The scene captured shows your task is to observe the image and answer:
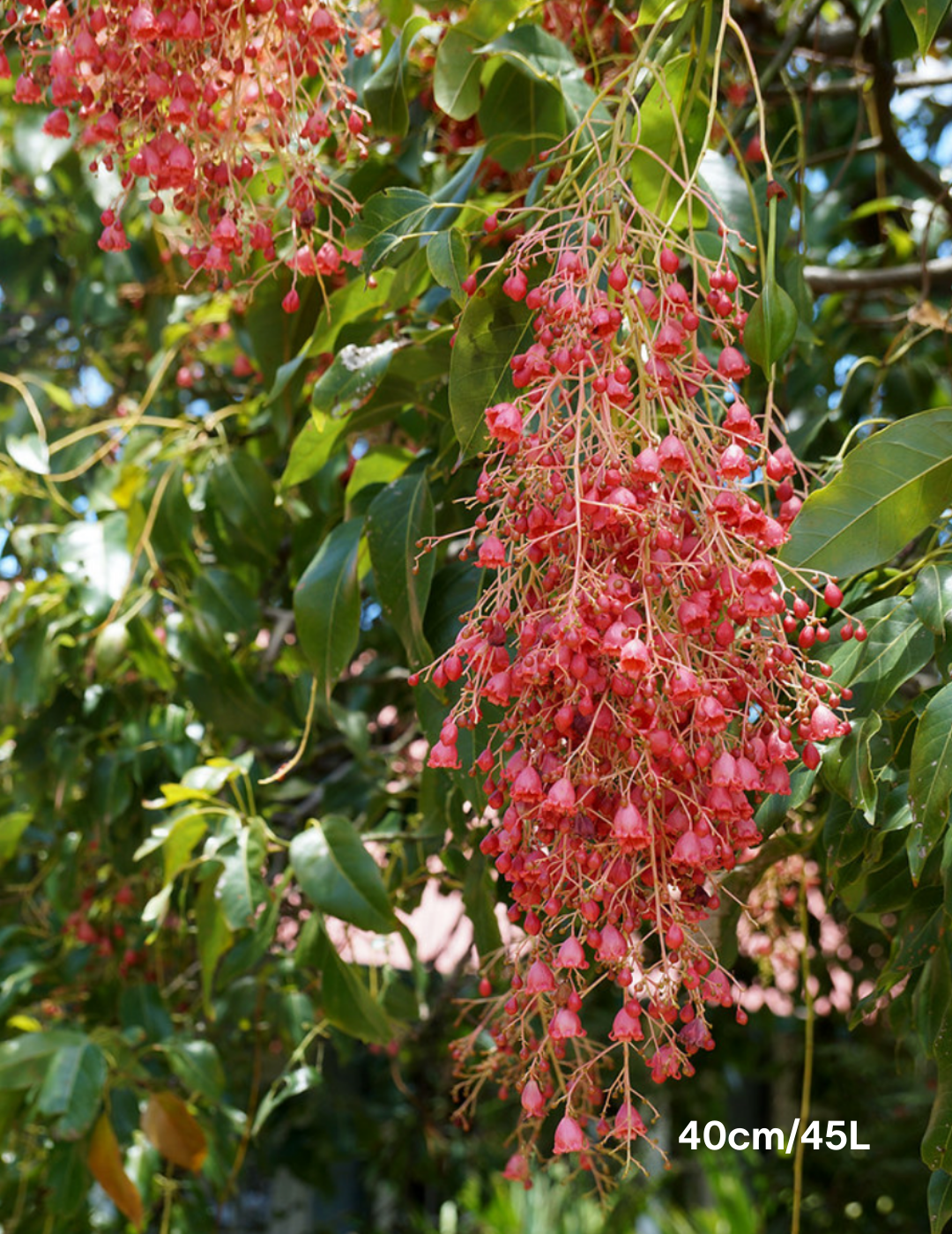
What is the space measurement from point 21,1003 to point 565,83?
5.93 ft

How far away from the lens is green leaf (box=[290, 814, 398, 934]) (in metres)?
1.29

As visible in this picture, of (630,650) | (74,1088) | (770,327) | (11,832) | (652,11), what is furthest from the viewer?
(11,832)

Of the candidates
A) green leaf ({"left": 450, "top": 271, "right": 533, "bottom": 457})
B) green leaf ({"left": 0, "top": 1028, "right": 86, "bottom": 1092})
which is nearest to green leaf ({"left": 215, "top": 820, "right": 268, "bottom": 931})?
green leaf ({"left": 0, "top": 1028, "right": 86, "bottom": 1092})

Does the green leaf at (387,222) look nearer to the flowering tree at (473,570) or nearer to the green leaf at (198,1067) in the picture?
the flowering tree at (473,570)

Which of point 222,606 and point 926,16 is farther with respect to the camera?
point 222,606

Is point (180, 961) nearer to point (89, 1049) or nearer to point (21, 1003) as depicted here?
point (21, 1003)

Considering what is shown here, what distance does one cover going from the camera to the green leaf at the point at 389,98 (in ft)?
4.15

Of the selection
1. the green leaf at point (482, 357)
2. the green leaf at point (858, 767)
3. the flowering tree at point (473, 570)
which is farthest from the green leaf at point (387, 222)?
the green leaf at point (858, 767)

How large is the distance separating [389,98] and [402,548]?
47cm

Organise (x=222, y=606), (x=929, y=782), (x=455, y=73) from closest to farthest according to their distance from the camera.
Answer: (x=929, y=782), (x=455, y=73), (x=222, y=606)

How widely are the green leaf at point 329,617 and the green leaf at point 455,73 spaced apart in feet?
1.51

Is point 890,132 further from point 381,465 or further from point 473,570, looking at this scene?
point 473,570

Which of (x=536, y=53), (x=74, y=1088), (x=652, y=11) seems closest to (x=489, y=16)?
(x=536, y=53)

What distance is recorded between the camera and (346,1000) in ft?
4.51
